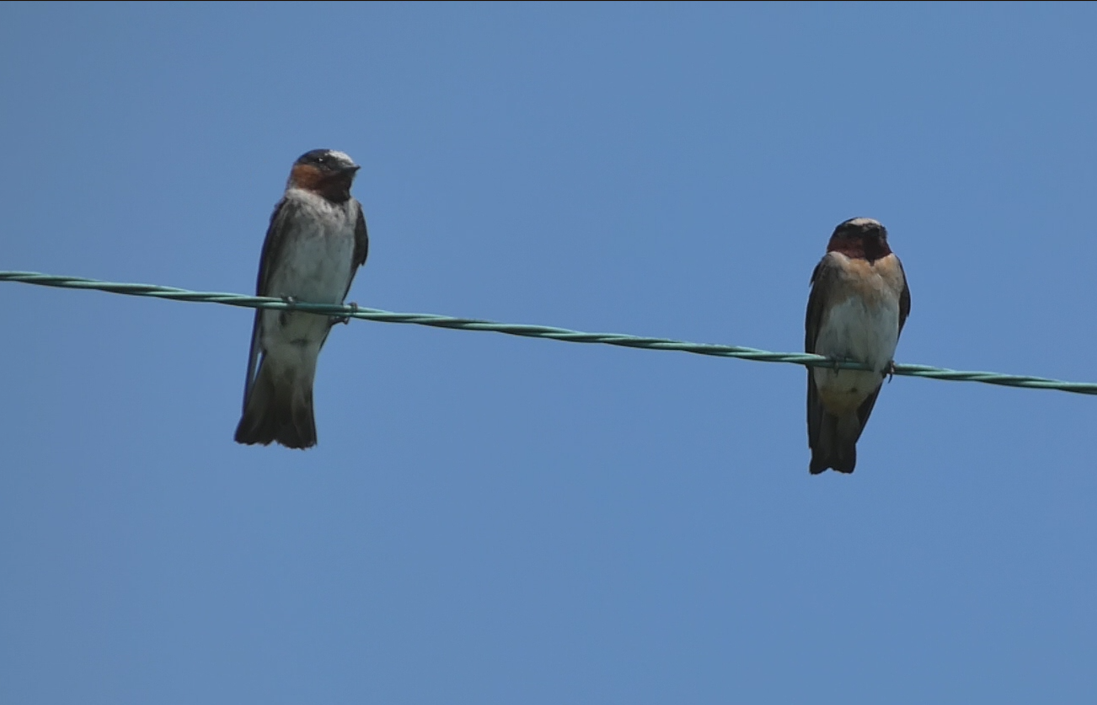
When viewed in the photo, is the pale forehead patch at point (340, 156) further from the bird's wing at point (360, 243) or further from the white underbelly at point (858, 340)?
the white underbelly at point (858, 340)

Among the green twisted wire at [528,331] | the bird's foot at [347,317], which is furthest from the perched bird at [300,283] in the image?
the green twisted wire at [528,331]

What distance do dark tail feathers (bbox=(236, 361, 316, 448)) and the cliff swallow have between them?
3343mm

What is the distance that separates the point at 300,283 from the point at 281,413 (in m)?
0.92

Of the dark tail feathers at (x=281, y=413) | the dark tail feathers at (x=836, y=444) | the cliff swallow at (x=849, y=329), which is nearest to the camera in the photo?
the cliff swallow at (x=849, y=329)

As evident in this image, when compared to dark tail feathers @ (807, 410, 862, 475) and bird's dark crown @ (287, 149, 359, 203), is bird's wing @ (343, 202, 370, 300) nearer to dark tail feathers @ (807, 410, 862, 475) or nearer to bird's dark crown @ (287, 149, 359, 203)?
bird's dark crown @ (287, 149, 359, 203)

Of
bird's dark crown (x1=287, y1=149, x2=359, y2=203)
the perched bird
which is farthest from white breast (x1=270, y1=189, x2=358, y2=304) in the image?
bird's dark crown (x1=287, y1=149, x2=359, y2=203)

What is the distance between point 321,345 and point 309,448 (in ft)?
2.20

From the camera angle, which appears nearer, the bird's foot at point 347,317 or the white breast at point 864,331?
the bird's foot at point 347,317

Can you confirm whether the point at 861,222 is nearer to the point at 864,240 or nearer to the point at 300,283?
the point at 864,240

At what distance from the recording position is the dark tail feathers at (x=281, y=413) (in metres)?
10.2

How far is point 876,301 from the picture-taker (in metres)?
10.0

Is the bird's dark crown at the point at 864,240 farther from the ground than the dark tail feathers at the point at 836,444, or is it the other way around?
the bird's dark crown at the point at 864,240

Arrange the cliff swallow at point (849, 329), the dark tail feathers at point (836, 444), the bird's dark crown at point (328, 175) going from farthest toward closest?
the dark tail feathers at point (836, 444), the bird's dark crown at point (328, 175), the cliff swallow at point (849, 329)

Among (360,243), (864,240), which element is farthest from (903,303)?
(360,243)
